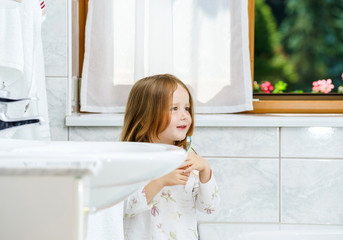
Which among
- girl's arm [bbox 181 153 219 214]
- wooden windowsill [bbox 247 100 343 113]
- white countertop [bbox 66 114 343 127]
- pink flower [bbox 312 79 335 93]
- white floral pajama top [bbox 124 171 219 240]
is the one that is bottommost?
white floral pajama top [bbox 124 171 219 240]

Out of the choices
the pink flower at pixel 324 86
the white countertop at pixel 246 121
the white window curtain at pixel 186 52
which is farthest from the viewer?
the pink flower at pixel 324 86

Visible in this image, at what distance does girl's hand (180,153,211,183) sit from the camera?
44.0 inches

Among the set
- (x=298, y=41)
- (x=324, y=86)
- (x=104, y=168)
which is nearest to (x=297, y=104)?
(x=324, y=86)

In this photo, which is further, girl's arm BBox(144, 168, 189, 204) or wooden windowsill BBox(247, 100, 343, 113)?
wooden windowsill BBox(247, 100, 343, 113)

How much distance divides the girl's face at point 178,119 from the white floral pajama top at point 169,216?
0.49ft

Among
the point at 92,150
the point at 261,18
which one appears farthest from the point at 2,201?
the point at 261,18

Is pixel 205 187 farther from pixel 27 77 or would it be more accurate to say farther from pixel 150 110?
pixel 27 77

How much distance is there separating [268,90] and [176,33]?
546 mm

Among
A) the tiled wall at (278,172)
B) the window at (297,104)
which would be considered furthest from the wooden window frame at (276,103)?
the tiled wall at (278,172)

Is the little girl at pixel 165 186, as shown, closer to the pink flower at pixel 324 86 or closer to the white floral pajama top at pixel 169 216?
the white floral pajama top at pixel 169 216

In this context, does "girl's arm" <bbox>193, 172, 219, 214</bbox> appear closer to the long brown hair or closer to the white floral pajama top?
the white floral pajama top

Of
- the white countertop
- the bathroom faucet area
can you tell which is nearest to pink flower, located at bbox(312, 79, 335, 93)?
the bathroom faucet area

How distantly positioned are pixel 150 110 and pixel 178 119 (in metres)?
0.09

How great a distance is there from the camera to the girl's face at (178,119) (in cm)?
123
